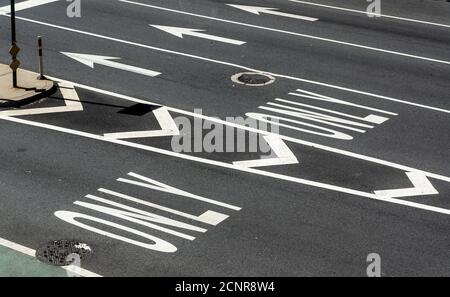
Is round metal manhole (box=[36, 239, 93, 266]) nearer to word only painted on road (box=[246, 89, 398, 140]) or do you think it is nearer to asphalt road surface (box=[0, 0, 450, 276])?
asphalt road surface (box=[0, 0, 450, 276])

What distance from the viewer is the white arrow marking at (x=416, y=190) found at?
15.5 meters

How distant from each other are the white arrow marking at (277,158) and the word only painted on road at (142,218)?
1.93m

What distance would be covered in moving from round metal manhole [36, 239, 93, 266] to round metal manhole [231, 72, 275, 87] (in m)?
8.82

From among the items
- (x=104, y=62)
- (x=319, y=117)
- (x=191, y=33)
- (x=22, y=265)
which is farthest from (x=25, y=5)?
(x=22, y=265)

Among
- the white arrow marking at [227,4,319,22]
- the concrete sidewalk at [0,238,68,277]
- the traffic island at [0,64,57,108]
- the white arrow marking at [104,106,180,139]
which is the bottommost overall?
the concrete sidewalk at [0,238,68,277]

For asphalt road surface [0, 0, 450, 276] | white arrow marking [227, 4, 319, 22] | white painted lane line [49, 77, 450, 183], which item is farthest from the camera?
white arrow marking [227, 4, 319, 22]

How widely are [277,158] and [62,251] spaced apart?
5.48 metres

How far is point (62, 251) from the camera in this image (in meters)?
13.3

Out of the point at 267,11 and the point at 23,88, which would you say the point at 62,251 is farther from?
the point at 267,11

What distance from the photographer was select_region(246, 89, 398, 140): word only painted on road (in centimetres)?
1850

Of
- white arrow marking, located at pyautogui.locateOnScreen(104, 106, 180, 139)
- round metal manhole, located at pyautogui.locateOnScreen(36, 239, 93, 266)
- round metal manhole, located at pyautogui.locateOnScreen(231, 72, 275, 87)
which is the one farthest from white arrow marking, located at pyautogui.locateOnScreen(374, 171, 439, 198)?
round metal manhole, located at pyautogui.locateOnScreen(231, 72, 275, 87)

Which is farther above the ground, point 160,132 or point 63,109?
point 63,109

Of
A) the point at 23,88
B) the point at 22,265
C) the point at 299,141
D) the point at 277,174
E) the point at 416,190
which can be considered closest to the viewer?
the point at 22,265
